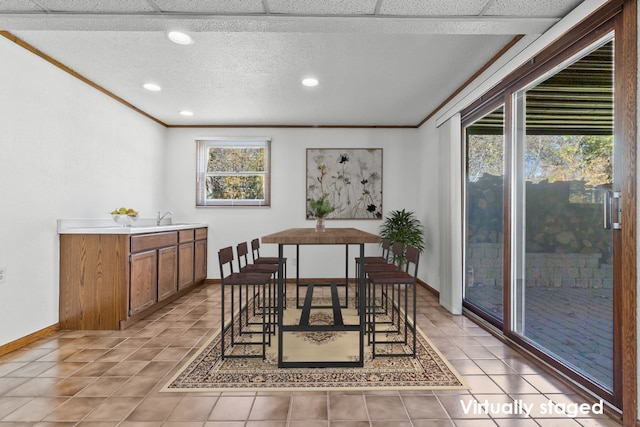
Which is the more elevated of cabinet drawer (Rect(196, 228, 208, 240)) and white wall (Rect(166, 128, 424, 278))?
white wall (Rect(166, 128, 424, 278))

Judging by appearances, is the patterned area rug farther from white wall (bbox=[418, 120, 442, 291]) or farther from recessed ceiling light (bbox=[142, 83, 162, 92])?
recessed ceiling light (bbox=[142, 83, 162, 92])

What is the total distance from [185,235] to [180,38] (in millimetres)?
2594

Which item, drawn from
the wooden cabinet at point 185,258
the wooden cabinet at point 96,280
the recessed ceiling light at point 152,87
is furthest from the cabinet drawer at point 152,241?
the recessed ceiling light at point 152,87

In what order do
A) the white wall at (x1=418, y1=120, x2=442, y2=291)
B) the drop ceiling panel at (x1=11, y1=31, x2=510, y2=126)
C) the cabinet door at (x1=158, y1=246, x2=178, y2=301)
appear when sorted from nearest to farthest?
the drop ceiling panel at (x1=11, y1=31, x2=510, y2=126) → the cabinet door at (x1=158, y1=246, x2=178, y2=301) → the white wall at (x1=418, y1=120, x2=442, y2=291)

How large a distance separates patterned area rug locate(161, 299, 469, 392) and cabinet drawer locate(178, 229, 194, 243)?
1925 millimetres

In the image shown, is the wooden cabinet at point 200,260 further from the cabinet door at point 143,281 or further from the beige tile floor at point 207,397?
the beige tile floor at point 207,397

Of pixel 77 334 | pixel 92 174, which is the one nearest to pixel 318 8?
pixel 92 174

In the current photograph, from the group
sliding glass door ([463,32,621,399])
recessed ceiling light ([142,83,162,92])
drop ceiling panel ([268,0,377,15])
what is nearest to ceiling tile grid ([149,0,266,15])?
drop ceiling panel ([268,0,377,15])

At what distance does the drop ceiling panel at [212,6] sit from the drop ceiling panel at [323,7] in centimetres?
11

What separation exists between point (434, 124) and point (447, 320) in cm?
260

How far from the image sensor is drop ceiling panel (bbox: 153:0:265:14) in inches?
76.8

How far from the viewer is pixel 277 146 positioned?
5.39m

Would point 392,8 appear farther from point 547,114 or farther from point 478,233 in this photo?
point 478,233

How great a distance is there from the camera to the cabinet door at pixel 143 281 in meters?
3.35
